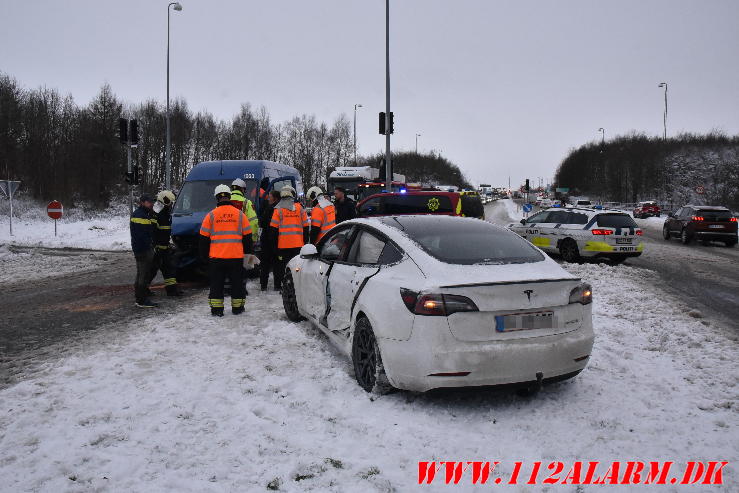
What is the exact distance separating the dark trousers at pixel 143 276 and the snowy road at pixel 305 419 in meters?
2.45

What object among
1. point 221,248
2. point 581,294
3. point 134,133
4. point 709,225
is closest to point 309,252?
point 221,248

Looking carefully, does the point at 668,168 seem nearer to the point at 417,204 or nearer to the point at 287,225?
the point at 417,204

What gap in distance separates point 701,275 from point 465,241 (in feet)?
35.1

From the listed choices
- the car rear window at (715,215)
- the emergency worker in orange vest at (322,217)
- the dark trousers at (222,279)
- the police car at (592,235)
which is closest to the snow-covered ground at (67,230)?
the emergency worker in orange vest at (322,217)

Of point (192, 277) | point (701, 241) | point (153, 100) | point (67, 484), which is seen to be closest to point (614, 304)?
point (67, 484)

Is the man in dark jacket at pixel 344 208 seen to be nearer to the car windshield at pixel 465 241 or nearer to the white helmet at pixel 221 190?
the white helmet at pixel 221 190

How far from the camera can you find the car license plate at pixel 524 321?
396 centimetres

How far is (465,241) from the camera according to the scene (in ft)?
15.6

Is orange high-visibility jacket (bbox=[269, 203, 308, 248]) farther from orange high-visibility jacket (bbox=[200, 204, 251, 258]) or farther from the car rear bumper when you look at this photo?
the car rear bumper

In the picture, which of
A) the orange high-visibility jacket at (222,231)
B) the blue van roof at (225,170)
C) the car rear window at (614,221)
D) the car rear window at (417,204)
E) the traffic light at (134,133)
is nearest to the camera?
the orange high-visibility jacket at (222,231)

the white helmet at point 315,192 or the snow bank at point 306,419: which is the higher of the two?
the white helmet at point 315,192

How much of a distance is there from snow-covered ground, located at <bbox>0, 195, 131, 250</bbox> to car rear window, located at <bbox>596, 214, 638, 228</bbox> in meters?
A: 15.8

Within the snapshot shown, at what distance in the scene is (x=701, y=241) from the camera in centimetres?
2302

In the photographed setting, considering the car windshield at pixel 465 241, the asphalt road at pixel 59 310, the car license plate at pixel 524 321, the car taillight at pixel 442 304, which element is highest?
the car windshield at pixel 465 241
